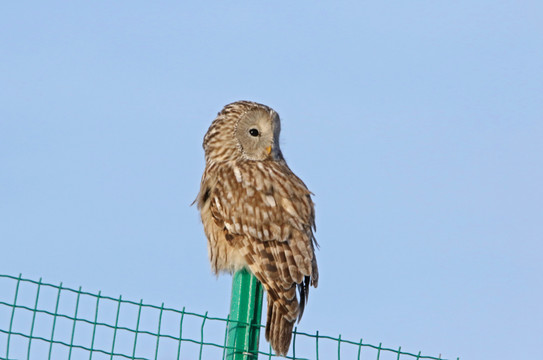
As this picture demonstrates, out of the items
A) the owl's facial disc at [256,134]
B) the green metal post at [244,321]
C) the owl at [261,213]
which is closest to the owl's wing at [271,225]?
the owl at [261,213]

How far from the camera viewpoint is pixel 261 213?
6355 mm

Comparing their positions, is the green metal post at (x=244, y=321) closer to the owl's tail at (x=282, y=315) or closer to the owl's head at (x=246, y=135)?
the owl's tail at (x=282, y=315)

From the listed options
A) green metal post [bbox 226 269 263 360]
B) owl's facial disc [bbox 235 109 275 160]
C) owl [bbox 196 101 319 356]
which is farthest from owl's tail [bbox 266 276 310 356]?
owl's facial disc [bbox 235 109 275 160]

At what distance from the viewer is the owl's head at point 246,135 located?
7359mm

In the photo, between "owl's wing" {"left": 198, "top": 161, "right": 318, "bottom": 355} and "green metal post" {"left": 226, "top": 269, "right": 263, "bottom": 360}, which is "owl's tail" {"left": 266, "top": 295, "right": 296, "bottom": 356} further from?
"green metal post" {"left": 226, "top": 269, "right": 263, "bottom": 360}

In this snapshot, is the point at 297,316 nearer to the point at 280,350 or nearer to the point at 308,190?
the point at 280,350

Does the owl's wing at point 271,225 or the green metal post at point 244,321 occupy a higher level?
the owl's wing at point 271,225

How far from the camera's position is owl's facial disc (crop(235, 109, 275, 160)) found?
24.1ft

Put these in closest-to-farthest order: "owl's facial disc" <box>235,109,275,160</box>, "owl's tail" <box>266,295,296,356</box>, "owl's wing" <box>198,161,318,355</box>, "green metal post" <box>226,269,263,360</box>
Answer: "green metal post" <box>226,269,263,360</box> → "owl's tail" <box>266,295,296,356</box> → "owl's wing" <box>198,161,318,355</box> → "owl's facial disc" <box>235,109,275,160</box>

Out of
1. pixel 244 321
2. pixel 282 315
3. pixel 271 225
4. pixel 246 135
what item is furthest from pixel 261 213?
pixel 244 321

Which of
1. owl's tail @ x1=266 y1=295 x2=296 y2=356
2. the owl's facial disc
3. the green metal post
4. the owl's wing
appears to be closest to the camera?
the green metal post

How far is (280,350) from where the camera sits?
4980 mm

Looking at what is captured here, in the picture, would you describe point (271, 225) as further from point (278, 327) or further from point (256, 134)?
point (256, 134)

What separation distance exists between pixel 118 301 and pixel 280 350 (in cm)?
116
